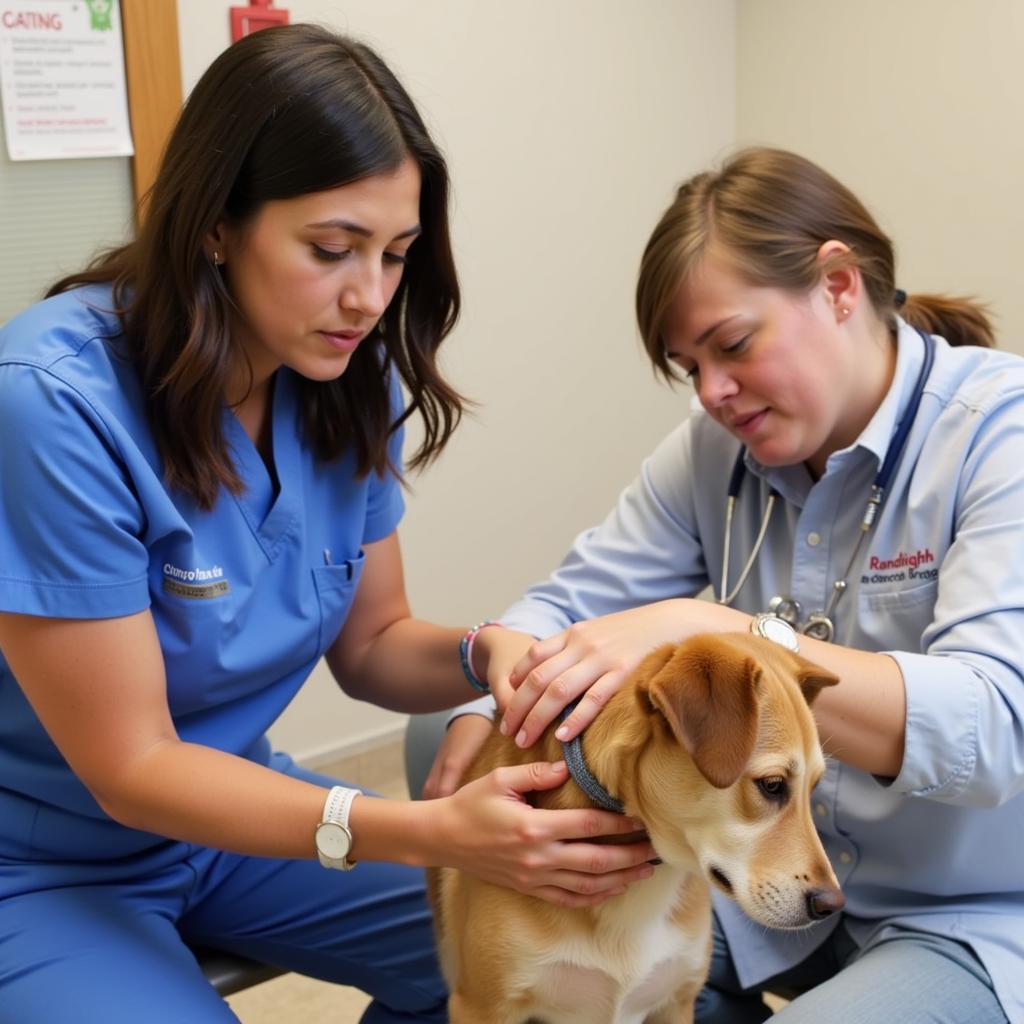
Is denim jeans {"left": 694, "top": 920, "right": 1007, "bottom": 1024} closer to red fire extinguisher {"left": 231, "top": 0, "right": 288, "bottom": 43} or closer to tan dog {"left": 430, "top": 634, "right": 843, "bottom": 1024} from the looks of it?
tan dog {"left": 430, "top": 634, "right": 843, "bottom": 1024}

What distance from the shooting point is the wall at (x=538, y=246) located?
9.39 ft

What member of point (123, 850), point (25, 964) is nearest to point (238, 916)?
point (123, 850)

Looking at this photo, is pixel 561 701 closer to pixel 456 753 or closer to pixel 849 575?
pixel 456 753

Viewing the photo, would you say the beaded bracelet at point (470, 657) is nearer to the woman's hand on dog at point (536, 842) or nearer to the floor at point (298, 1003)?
the woman's hand on dog at point (536, 842)

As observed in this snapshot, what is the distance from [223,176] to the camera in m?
1.29

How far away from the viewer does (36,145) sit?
2250 millimetres

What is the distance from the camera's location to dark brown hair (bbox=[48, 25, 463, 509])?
4.21 feet

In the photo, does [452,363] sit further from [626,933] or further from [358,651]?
[626,933]

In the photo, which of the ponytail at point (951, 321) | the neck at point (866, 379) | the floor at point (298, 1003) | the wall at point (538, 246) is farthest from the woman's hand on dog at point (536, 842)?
the wall at point (538, 246)

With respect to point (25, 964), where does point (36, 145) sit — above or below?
above

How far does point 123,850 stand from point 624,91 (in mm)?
2371

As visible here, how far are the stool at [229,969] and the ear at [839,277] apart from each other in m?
1.07

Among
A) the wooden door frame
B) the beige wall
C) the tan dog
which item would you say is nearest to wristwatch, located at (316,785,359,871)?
the tan dog

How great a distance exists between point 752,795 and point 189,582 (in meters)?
0.63
